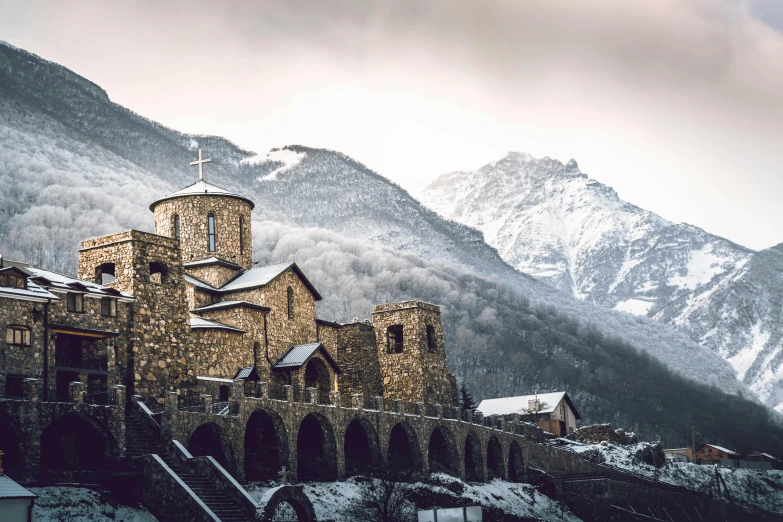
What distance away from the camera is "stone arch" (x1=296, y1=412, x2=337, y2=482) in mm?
46594

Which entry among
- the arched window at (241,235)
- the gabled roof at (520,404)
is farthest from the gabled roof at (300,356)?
the gabled roof at (520,404)

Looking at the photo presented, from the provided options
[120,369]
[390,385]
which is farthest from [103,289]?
[390,385]

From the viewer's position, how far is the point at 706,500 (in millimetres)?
70062

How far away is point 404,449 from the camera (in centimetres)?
5525

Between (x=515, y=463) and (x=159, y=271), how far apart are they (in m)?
25.8

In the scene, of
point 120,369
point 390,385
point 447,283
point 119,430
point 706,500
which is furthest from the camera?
point 447,283

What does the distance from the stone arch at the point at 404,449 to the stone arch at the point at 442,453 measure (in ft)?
4.19

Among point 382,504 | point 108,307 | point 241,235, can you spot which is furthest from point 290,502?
point 241,235

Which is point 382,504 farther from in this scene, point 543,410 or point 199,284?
point 543,410

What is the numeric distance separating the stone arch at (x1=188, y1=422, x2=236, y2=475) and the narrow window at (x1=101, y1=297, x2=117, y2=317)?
5613mm

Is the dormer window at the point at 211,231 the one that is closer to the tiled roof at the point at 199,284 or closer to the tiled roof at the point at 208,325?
the tiled roof at the point at 199,284

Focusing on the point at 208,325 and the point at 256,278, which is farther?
the point at 256,278

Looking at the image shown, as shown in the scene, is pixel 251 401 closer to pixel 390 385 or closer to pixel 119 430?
pixel 119 430

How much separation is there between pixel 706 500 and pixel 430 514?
1772 inches
